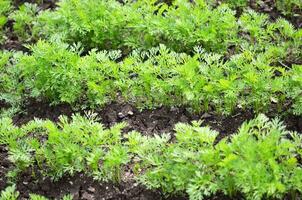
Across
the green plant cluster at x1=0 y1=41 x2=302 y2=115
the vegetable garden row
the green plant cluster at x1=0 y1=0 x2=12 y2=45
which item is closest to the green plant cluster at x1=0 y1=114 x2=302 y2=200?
the vegetable garden row

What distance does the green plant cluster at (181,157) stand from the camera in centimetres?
370

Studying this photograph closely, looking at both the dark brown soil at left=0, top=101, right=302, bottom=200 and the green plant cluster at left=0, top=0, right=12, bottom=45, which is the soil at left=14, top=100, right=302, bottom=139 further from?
the green plant cluster at left=0, top=0, right=12, bottom=45

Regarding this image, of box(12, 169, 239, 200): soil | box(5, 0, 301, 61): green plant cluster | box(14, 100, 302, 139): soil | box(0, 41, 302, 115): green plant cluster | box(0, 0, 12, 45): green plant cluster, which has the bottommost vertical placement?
box(12, 169, 239, 200): soil

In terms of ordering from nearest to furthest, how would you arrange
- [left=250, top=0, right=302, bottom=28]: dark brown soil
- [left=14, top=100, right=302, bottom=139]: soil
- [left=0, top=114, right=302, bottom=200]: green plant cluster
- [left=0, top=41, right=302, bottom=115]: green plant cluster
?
[left=0, top=114, right=302, bottom=200]: green plant cluster < [left=0, top=41, right=302, bottom=115]: green plant cluster < [left=14, top=100, right=302, bottom=139]: soil < [left=250, top=0, right=302, bottom=28]: dark brown soil

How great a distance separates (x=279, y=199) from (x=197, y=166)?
0.67 metres

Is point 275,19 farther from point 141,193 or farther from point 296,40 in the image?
point 141,193

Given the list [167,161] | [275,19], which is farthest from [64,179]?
[275,19]

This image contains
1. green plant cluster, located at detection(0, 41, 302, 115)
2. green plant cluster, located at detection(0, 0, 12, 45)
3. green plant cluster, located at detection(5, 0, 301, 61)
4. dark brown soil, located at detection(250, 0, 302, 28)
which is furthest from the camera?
green plant cluster, located at detection(0, 0, 12, 45)

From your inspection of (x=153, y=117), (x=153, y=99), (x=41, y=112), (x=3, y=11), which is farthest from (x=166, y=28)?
(x=3, y=11)

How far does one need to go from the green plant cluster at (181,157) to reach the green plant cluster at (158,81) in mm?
572

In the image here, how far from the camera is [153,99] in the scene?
5.11 meters

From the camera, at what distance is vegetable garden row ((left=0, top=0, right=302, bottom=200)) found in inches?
152

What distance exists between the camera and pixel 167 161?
3967 millimetres

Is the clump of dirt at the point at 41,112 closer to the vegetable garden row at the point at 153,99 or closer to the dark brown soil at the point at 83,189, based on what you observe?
the vegetable garden row at the point at 153,99
